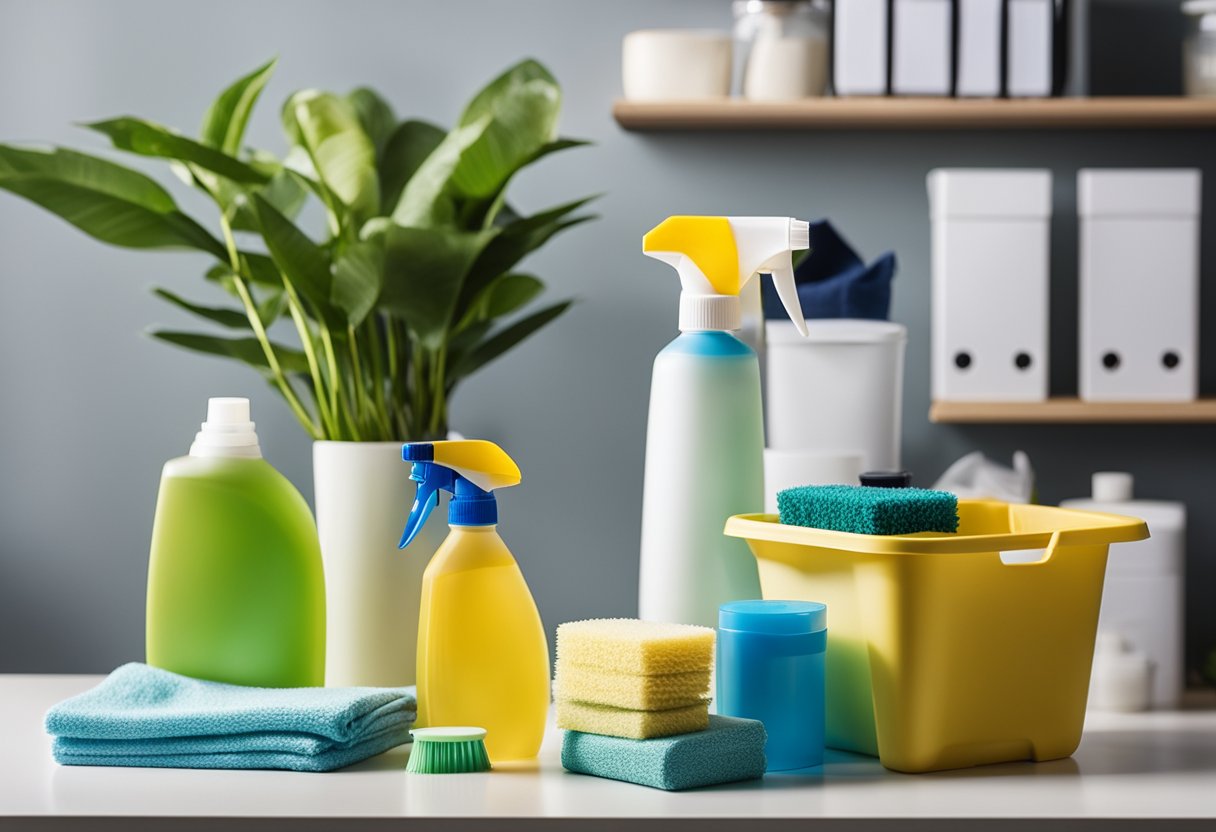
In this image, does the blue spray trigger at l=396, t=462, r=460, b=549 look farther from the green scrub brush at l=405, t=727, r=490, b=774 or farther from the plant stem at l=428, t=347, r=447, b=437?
the plant stem at l=428, t=347, r=447, b=437

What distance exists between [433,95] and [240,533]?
121 cm

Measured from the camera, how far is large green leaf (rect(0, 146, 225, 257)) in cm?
112

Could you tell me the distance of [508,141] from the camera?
1255mm

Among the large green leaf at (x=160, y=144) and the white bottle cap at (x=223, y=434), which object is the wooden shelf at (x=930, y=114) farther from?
the white bottle cap at (x=223, y=434)

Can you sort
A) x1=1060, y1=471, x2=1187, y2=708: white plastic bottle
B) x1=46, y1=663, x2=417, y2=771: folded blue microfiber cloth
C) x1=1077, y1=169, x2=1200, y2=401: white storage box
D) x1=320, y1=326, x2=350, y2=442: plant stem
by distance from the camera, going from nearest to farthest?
x1=46, y1=663, x2=417, y2=771: folded blue microfiber cloth < x1=320, y1=326, x2=350, y2=442: plant stem < x1=1060, y1=471, x2=1187, y2=708: white plastic bottle < x1=1077, y1=169, x2=1200, y2=401: white storage box

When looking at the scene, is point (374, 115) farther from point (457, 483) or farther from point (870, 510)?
point (870, 510)

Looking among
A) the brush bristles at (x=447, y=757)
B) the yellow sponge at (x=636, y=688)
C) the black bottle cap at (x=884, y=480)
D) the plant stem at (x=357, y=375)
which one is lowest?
the brush bristles at (x=447, y=757)

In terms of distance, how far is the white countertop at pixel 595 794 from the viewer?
759mm

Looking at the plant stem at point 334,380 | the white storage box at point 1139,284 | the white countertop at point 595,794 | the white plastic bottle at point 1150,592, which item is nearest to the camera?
the white countertop at point 595,794

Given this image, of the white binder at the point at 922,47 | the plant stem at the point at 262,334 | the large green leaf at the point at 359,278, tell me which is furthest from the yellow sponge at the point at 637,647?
the white binder at the point at 922,47

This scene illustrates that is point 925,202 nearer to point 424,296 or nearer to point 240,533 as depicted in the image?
point 424,296


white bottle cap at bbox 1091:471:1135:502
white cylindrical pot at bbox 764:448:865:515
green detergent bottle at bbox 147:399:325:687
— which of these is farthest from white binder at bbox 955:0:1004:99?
green detergent bottle at bbox 147:399:325:687

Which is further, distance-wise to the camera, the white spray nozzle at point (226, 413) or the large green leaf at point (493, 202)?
the large green leaf at point (493, 202)

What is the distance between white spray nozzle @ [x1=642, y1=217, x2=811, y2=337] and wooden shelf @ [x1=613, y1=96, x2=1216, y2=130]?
892 mm
